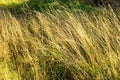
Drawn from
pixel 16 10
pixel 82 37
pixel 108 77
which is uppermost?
pixel 82 37

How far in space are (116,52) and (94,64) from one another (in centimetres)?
41

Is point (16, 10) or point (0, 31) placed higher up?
point (0, 31)

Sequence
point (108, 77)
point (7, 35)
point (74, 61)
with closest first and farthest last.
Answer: point (108, 77) → point (74, 61) → point (7, 35)

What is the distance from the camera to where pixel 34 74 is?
4164 millimetres

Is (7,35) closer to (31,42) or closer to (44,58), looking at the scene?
(31,42)

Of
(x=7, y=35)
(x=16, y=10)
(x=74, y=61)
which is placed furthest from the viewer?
(x=16, y=10)

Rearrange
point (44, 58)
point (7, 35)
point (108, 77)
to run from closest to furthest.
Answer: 1. point (108, 77)
2. point (44, 58)
3. point (7, 35)

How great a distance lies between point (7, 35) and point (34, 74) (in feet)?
3.83

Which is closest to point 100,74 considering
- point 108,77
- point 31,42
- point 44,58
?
point 108,77

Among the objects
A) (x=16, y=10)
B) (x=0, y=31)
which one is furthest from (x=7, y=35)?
(x=16, y=10)

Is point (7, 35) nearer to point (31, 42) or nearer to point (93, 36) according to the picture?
point (31, 42)

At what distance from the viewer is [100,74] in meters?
3.91

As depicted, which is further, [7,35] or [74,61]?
[7,35]

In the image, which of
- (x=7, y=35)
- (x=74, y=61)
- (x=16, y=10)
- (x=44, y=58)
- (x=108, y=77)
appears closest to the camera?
(x=108, y=77)
